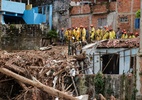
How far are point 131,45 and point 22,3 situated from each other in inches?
604

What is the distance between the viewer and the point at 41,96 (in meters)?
15.2

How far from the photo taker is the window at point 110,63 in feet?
63.9

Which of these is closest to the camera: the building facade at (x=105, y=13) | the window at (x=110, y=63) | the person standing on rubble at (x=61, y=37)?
the window at (x=110, y=63)

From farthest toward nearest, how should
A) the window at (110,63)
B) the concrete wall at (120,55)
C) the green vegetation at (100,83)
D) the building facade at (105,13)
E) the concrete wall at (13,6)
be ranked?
the concrete wall at (13,6) → the building facade at (105,13) → the window at (110,63) → the concrete wall at (120,55) → the green vegetation at (100,83)

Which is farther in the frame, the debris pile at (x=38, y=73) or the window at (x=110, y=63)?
the window at (x=110, y=63)

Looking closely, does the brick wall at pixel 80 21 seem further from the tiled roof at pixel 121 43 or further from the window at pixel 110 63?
the window at pixel 110 63

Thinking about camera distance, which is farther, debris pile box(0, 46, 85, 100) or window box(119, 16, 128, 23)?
window box(119, 16, 128, 23)

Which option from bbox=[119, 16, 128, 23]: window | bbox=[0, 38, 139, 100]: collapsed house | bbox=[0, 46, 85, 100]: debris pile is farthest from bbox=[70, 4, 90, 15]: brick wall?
A: bbox=[0, 46, 85, 100]: debris pile

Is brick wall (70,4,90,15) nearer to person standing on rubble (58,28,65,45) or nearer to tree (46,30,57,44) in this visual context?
tree (46,30,57,44)

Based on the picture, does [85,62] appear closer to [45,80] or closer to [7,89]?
[45,80]

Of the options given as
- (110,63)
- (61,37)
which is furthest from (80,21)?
(110,63)

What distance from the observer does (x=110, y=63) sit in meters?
20.0

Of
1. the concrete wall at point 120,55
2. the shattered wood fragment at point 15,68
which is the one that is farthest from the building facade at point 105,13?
the shattered wood fragment at point 15,68

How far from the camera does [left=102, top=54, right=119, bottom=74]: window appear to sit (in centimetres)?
1947
